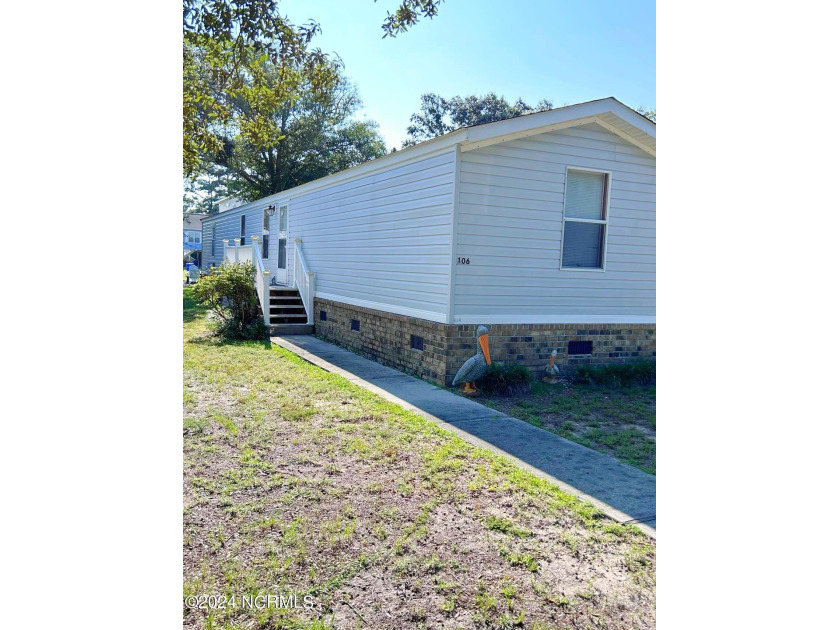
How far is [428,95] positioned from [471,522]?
106 ft

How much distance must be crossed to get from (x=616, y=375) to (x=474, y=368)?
2.26 m

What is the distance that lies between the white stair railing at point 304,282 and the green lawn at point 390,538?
22.0 ft

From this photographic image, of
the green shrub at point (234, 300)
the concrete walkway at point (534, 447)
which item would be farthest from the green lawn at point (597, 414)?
the green shrub at point (234, 300)

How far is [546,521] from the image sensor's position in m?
3.38

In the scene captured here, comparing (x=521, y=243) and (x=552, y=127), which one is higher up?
(x=552, y=127)

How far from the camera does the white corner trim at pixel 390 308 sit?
7223mm

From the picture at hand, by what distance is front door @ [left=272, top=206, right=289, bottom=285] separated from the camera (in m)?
13.6

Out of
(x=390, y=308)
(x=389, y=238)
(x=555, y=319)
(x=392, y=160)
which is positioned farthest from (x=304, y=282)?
(x=555, y=319)

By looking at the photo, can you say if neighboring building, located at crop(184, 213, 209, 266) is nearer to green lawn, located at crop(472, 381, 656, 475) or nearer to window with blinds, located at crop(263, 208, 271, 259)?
window with blinds, located at crop(263, 208, 271, 259)

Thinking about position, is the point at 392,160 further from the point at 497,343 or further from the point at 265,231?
the point at 265,231

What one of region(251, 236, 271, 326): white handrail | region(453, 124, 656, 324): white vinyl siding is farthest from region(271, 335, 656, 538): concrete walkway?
region(251, 236, 271, 326): white handrail

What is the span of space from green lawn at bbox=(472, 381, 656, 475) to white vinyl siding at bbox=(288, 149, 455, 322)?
4.86 ft

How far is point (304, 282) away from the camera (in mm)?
12125
